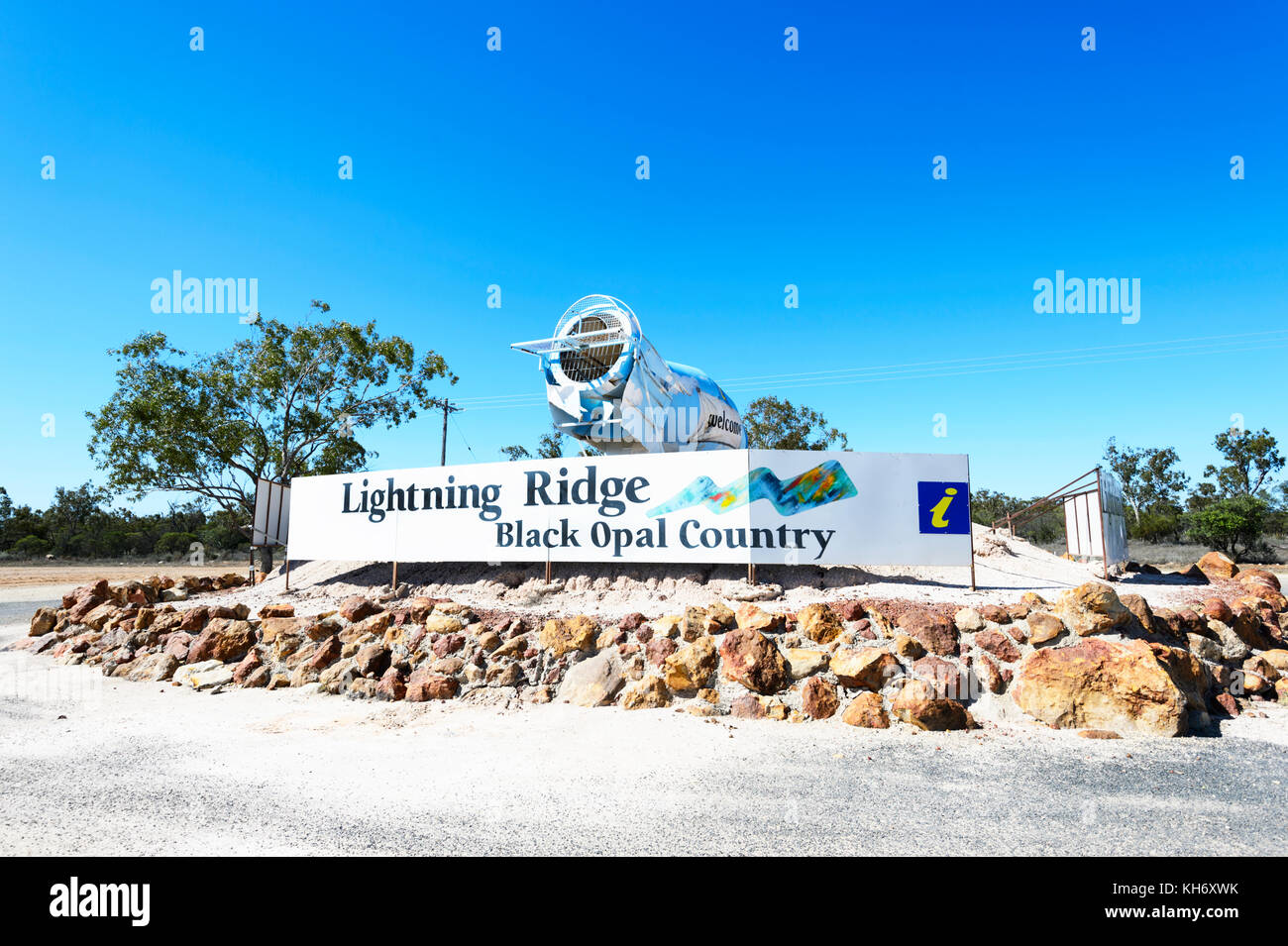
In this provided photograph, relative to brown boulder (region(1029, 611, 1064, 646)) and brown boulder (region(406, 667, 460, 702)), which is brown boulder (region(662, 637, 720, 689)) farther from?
brown boulder (region(1029, 611, 1064, 646))

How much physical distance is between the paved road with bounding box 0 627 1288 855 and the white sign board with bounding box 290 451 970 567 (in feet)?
11.0

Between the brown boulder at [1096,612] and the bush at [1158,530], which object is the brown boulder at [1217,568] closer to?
the brown boulder at [1096,612]

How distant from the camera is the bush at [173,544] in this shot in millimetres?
54125

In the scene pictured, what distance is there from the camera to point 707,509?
10164mm

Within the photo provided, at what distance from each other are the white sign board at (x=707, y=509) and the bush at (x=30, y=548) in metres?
60.6

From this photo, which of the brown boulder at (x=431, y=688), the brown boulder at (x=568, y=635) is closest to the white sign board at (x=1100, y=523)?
the brown boulder at (x=568, y=635)

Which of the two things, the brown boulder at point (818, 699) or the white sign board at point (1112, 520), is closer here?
the brown boulder at point (818, 699)

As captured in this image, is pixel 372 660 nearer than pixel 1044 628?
No

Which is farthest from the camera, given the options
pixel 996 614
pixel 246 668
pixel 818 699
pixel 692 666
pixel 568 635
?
pixel 246 668

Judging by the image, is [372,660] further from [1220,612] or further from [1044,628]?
[1220,612]

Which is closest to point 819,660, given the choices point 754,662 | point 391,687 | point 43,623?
point 754,662

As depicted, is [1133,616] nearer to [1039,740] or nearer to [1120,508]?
[1039,740]

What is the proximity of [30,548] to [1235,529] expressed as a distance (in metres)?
80.9
